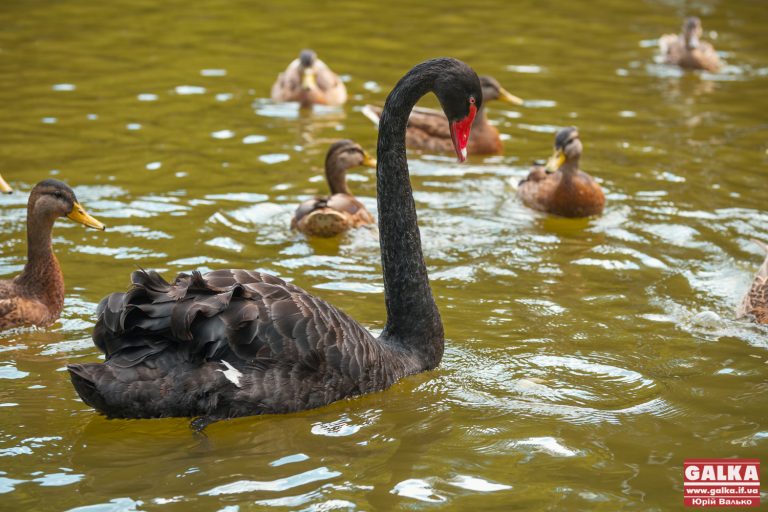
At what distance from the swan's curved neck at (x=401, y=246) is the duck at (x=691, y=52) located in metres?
8.55

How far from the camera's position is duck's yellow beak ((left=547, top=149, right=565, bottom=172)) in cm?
908

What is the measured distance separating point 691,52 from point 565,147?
5.07m

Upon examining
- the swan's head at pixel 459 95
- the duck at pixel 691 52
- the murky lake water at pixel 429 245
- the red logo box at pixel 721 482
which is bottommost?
the red logo box at pixel 721 482

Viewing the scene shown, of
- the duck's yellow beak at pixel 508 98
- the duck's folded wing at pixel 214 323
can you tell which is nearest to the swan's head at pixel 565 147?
the duck's yellow beak at pixel 508 98

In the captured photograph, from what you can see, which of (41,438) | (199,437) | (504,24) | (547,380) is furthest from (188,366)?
(504,24)

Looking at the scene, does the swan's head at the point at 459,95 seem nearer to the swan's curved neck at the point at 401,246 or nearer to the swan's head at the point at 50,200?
the swan's curved neck at the point at 401,246

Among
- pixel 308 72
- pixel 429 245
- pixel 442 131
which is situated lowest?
pixel 429 245


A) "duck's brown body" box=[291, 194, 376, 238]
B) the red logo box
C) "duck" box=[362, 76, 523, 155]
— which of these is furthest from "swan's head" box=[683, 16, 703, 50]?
the red logo box

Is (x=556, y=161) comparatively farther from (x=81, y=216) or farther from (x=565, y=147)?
(x=81, y=216)

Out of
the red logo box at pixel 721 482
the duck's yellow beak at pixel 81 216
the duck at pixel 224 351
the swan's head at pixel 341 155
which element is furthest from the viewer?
the swan's head at pixel 341 155

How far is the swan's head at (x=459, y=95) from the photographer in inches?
221

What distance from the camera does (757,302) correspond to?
263 inches

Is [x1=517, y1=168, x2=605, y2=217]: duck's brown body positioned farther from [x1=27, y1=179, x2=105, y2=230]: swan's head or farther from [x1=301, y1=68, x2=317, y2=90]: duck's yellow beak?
[x1=27, y1=179, x2=105, y2=230]: swan's head

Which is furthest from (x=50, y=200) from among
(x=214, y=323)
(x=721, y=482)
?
(x=721, y=482)
